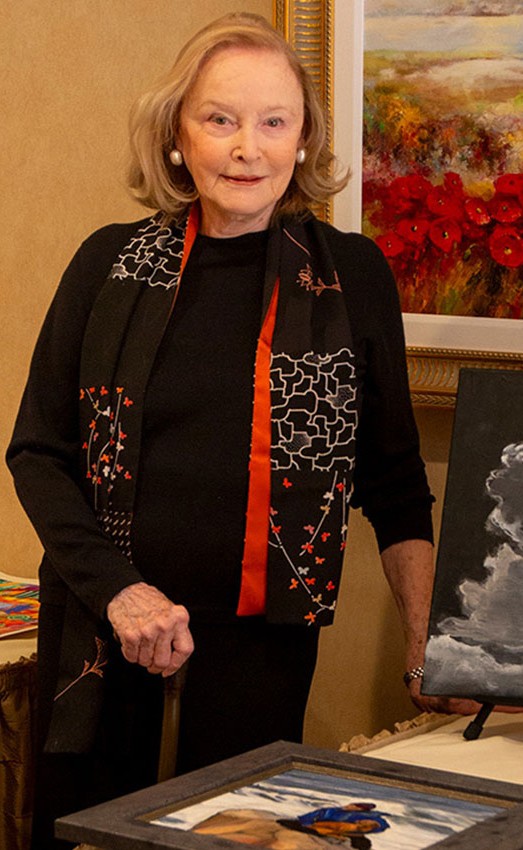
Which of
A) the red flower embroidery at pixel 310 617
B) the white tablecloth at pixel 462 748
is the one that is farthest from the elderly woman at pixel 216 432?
the white tablecloth at pixel 462 748

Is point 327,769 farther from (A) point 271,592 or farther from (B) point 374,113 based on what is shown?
(B) point 374,113

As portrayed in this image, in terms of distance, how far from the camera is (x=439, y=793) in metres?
1.30

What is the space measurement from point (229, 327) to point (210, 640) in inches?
→ 16.9

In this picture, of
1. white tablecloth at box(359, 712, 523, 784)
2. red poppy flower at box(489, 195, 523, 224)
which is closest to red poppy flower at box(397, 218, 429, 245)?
red poppy flower at box(489, 195, 523, 224)

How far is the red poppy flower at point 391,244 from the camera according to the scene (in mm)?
2355

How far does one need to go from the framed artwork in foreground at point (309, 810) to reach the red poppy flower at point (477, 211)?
1.13 meters

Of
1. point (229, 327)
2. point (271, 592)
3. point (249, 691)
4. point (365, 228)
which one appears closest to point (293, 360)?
point (229, 327)

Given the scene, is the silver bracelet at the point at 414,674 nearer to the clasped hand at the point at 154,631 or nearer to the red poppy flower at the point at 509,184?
the clasped hand at the point at 154,631

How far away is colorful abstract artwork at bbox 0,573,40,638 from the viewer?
2510mm

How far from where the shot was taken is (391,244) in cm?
236

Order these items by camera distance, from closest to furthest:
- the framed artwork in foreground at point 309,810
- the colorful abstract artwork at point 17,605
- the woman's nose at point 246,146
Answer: the framed artwork in foreground at point 309,810, the woman's nose at point 246,146, the colorful abstract artwork at point 17,605

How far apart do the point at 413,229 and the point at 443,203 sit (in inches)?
2.9

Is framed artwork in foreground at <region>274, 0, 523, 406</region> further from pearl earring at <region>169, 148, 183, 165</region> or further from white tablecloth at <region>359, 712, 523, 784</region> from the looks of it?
white tablecloth at <region>359, 712, 523, 784</region>

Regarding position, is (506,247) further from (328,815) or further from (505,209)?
(328,815)
